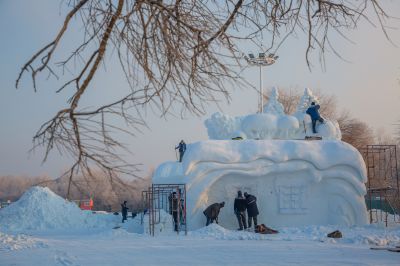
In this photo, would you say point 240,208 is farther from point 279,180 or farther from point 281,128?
point 281,128

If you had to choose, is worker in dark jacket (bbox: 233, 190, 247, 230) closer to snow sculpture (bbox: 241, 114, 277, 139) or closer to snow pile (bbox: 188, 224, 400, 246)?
snow pile (bbox: 188, 224, 400, 246)

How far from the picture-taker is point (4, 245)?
12500 mm

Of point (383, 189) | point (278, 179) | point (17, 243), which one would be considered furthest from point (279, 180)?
point (17, 243)

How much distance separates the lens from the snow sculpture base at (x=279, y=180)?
56.4 feet

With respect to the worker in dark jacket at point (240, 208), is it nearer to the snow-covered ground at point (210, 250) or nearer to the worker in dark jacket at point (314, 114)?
the snow-covered ground at point (210, 250)

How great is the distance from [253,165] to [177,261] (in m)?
8.55

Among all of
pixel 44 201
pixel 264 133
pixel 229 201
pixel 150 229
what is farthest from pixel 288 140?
pixel 44 201

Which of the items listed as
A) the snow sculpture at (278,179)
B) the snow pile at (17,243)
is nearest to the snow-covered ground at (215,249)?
the snow pile at (17,243)

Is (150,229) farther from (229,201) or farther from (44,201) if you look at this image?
(44,201)

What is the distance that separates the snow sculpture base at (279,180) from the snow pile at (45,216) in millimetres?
7873

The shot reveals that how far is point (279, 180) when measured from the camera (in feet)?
57.4

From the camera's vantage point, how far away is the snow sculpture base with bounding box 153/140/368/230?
1720 cm

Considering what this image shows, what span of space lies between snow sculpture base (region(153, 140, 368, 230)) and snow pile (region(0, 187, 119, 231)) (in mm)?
7873

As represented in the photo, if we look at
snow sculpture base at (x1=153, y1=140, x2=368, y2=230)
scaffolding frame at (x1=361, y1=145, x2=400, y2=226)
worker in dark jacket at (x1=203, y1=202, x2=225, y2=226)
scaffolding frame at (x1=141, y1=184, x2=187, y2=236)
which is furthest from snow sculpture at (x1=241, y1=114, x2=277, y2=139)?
worker in dark jacket at (x1=203, y1=202, x2=225, y2=226)
